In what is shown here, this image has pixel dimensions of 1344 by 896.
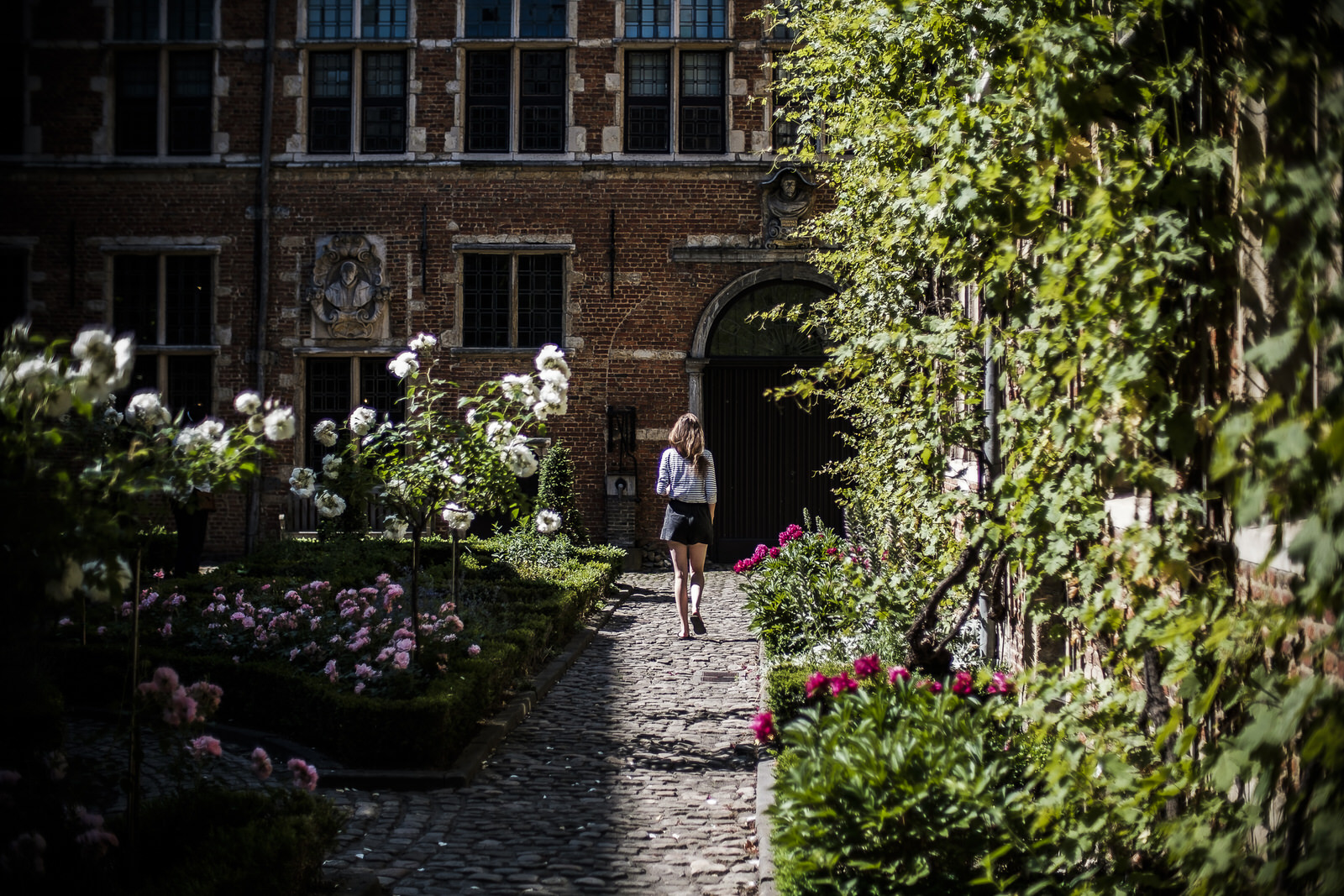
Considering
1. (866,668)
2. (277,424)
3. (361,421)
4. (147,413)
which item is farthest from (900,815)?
(361,421)

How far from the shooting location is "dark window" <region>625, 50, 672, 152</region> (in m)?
15.6

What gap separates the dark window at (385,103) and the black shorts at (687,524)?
9.04 m

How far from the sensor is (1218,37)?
297cm

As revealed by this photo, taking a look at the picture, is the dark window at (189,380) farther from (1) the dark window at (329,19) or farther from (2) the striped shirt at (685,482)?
(2) the striped shirt at (685,482)

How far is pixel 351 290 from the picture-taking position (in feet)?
51.3

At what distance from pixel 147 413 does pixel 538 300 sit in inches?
479

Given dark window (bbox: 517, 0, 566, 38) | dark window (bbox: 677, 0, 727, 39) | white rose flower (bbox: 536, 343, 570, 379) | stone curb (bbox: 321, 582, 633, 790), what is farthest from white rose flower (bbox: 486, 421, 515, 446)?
dark window (bbox: 517, 0, 566, 38)

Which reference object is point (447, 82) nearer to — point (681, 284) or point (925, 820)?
point (681, 284)

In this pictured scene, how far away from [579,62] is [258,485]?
7.58 meters

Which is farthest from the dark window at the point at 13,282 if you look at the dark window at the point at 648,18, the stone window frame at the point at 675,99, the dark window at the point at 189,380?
the dark window at the point at 648,18

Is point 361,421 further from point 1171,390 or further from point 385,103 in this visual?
point 385,103

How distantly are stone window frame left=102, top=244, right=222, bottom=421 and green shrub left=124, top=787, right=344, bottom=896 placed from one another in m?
13.0

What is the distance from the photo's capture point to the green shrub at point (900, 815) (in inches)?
128

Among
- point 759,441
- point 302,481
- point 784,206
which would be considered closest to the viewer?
point 302,481
